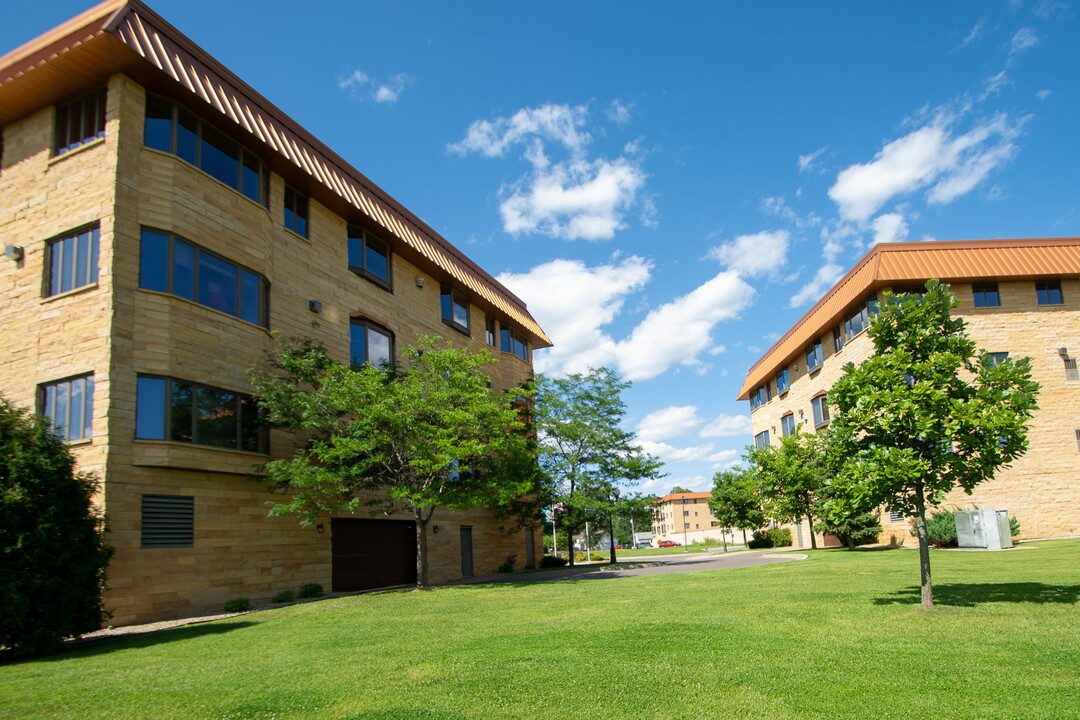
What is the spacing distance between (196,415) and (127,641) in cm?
634

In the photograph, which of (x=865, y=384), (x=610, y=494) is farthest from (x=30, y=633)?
(x=610, y=494)

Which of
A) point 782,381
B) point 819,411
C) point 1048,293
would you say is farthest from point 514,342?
point 1048,293

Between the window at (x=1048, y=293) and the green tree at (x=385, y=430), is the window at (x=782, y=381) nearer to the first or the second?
the window at (x=1048, y=293)

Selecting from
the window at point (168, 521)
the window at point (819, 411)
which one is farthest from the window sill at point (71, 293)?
the window at point (819, 411)

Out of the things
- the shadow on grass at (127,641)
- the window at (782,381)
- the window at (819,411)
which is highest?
the window at (782,381)

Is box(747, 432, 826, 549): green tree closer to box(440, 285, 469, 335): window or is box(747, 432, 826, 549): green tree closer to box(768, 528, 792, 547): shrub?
box(768, 528, 792, 547): shrub

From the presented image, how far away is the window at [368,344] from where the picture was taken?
24484mm

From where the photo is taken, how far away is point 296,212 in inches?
900

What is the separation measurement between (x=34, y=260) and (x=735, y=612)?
1727 cm

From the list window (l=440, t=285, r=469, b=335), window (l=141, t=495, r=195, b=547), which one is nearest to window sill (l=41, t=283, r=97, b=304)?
window (l=141, t=495, r=195, b=547)

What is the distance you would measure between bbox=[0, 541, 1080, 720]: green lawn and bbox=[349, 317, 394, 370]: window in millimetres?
11779

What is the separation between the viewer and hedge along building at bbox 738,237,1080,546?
33.7 meters

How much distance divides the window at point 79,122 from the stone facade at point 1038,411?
30427 millimetres

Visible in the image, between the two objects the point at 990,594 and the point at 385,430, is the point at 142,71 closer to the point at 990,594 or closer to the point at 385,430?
the point at 385,430
